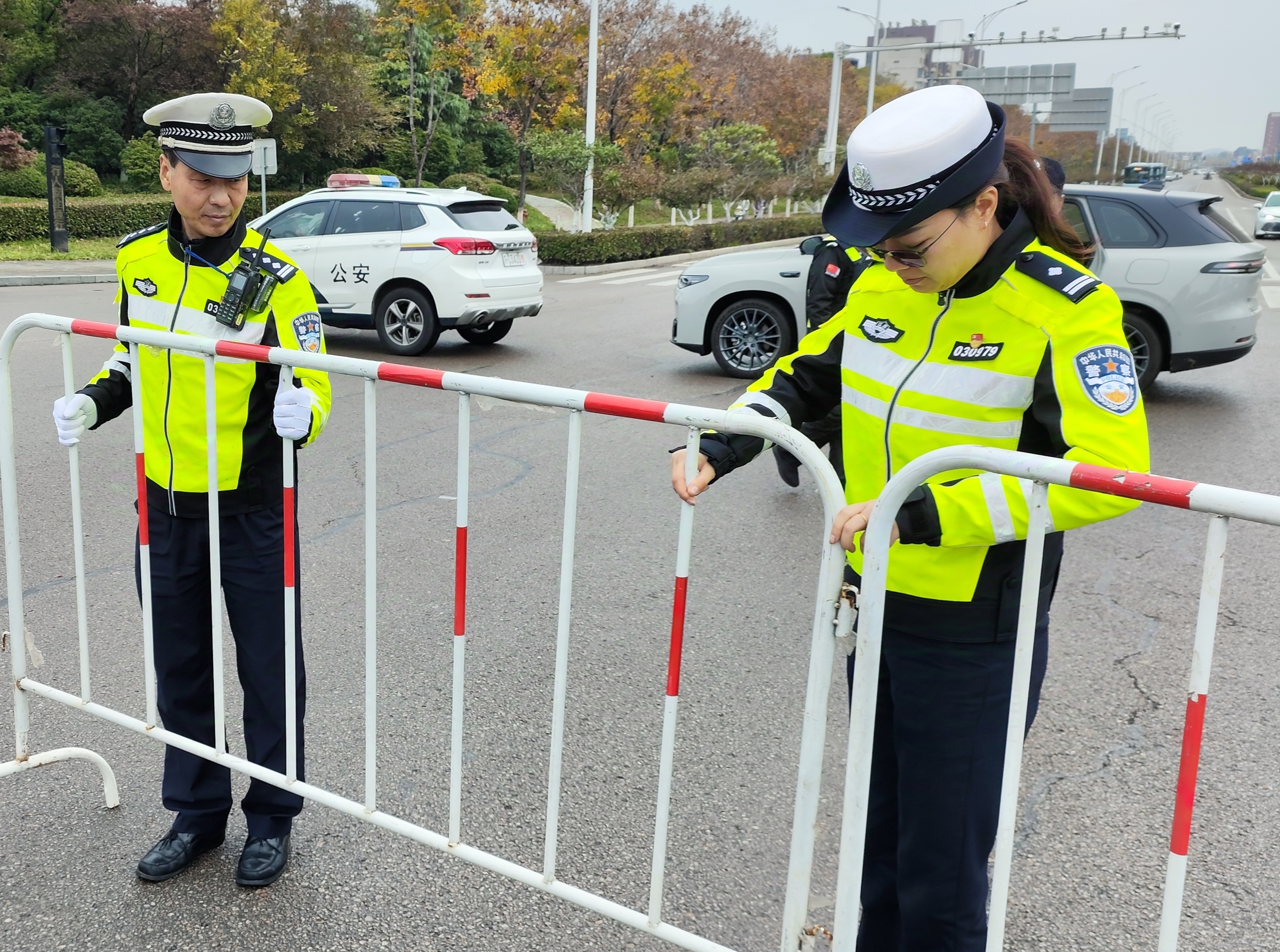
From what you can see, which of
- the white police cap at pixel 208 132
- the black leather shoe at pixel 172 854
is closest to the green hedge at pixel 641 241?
the white police cap at pixel 208 132

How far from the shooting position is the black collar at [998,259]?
6.15ft

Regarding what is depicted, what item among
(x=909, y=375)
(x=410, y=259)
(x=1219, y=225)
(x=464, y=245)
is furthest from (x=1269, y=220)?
(x=909, y=375)

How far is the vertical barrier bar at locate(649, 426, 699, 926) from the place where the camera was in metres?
2.17

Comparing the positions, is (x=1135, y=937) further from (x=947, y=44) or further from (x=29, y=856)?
(x=947, y=44)

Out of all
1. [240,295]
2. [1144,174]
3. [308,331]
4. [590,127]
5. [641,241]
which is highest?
[590,127]

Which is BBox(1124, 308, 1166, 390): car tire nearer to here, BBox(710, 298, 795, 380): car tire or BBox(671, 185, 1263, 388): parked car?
BBox(671, 185, 1263, 388): parked car

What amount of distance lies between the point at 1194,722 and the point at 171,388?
7.88 ft

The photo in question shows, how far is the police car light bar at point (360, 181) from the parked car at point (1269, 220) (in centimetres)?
3185

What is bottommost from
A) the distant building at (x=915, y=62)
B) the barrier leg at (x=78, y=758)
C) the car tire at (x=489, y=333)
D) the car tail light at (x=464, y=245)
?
the car tire at (x=489, y=333)

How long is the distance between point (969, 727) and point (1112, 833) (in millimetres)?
1471

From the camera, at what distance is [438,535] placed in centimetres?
571

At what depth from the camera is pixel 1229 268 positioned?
9195 mm

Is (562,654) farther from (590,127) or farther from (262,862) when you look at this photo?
(590,127)

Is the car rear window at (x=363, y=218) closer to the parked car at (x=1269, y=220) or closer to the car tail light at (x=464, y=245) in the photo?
the car tail light at (x=464, y=245)
